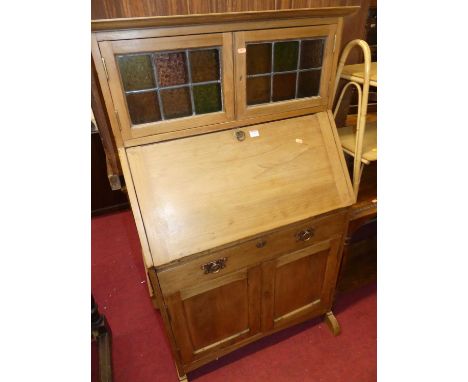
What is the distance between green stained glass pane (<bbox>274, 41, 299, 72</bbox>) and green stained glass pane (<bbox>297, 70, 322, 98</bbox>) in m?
0.07

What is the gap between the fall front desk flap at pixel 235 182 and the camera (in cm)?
119

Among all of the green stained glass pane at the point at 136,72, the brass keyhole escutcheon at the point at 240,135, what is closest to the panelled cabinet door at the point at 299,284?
the brass keyhole escutcheon at the point at 240,135

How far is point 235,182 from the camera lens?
1299 mm

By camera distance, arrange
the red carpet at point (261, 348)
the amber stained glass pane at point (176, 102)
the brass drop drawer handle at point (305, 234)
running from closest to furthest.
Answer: the amber stained glass pane at point (176, 102), the brass drop drawer handle at point (305, 234), the red carpet at point (261, 348)

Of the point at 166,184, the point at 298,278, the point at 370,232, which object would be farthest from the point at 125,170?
the point at 370,232

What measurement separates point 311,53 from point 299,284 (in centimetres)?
116

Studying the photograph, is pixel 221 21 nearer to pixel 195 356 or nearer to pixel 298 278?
pixel 298 278

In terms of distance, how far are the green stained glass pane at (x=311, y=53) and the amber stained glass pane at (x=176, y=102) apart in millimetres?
551

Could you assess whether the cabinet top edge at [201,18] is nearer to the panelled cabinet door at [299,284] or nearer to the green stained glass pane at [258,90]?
the green stained glass pane at [258,90]

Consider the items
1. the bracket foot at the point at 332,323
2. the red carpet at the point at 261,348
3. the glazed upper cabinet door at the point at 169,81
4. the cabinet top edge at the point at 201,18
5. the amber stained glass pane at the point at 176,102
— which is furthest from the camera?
the bracket foot at the point at 332,323

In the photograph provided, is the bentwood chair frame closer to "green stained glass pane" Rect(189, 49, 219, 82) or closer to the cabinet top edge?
the cabinet top edge

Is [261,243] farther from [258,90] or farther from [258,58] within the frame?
[258,58]

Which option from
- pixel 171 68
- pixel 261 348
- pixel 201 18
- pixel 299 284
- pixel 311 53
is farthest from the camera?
pixel 261 348

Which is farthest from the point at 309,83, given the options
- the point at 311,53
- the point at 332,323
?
the point at 332,323
